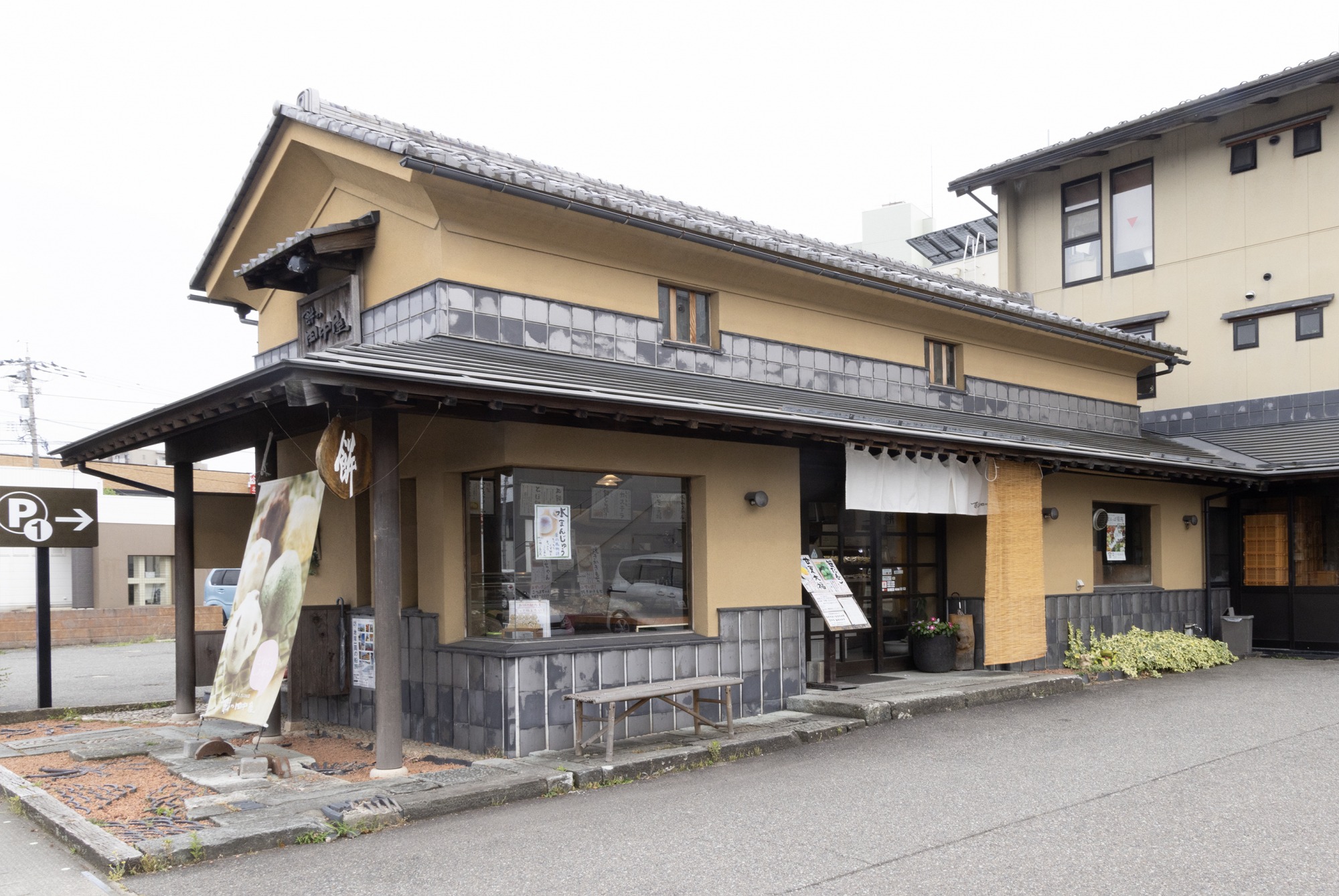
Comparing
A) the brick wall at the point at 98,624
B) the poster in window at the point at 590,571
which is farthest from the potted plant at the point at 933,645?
the brick wall at the point at 98,624

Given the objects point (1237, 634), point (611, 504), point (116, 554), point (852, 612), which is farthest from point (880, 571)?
point (116, 554)

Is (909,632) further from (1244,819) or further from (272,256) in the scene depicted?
(272,256)

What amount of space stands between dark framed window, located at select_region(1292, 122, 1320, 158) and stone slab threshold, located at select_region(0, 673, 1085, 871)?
13118 mm

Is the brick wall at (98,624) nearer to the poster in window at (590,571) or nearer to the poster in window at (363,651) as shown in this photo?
the poster in window at (363,651)

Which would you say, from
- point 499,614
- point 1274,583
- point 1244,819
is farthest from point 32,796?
point 1274,583

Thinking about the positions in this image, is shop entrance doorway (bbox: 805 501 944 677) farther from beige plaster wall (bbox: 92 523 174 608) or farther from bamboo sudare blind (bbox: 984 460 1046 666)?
beige plaster wall (bbox: 92 523 174 608)

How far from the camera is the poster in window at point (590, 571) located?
352 inches

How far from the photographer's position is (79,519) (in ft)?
38.7

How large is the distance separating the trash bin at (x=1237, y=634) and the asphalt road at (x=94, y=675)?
582 inches

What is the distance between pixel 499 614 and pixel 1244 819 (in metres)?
5.47

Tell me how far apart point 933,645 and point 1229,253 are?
10795 mm

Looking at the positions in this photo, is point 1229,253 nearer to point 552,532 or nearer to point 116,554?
point 552,532

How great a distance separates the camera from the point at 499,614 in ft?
28.4

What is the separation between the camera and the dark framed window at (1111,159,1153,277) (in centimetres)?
1973
